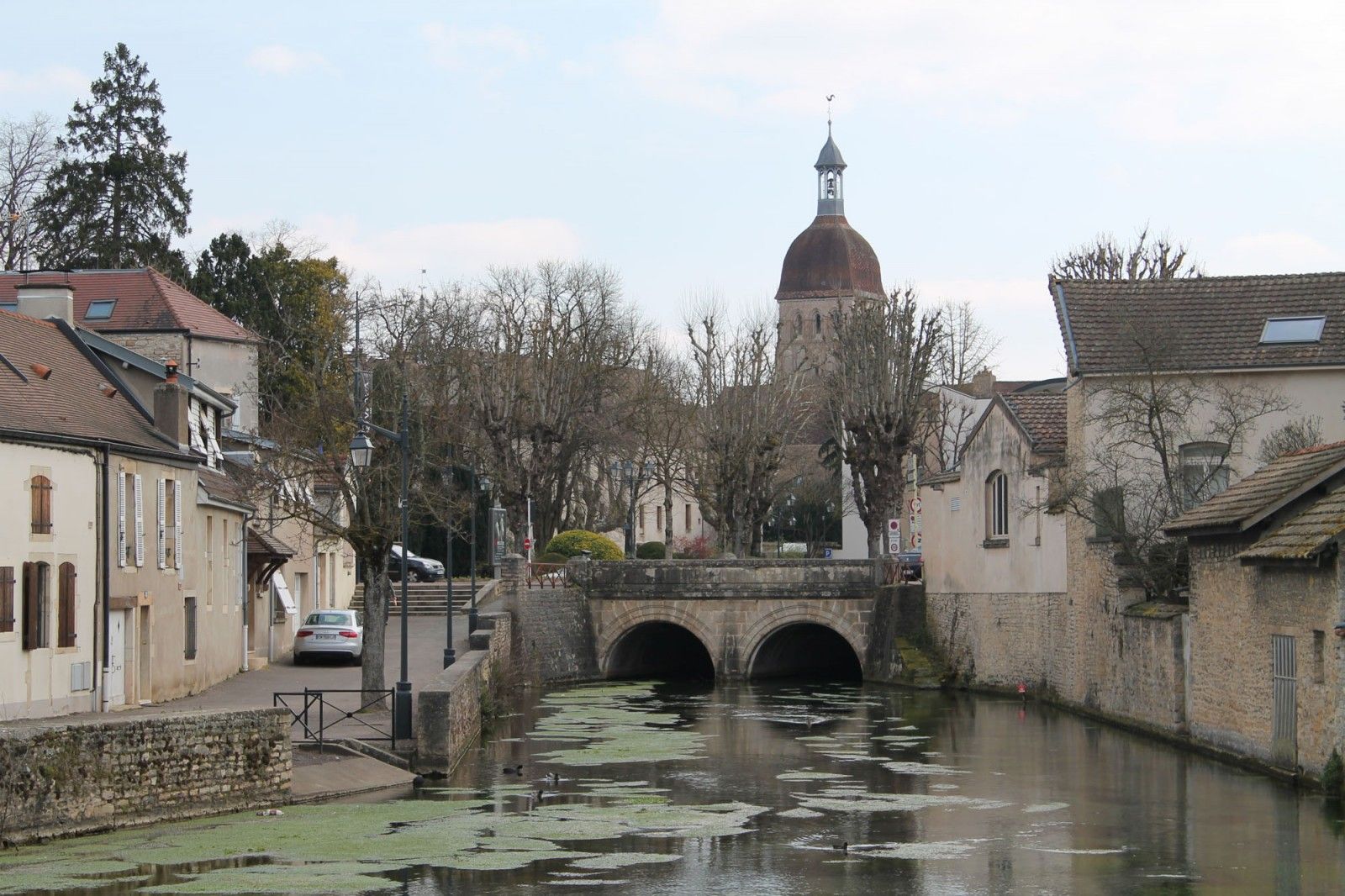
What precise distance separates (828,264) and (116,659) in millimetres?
83336

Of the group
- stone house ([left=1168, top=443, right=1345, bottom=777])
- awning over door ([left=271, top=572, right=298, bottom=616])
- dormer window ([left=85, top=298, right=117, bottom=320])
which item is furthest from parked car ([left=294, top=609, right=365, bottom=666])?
stone house ([left=1168, top=443, right=1345, bottom=777])

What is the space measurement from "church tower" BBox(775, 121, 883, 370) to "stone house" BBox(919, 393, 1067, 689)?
202 ft

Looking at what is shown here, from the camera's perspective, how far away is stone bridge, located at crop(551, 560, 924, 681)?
154 ft

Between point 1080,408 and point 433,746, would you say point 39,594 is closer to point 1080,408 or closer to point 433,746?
point 433,746

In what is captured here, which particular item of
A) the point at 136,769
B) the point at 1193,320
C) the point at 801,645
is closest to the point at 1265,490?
the point at 1193,320

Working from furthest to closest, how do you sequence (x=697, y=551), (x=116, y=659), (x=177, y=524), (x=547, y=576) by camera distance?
(x=697, y=551) → (x=547, y=576) → (x=177, y=524) → (x=116, y=659)

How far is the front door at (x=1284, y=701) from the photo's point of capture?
73.9 feet

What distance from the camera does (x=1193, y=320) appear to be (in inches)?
1313

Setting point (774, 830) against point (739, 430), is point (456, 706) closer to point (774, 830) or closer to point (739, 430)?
point (774, 830)

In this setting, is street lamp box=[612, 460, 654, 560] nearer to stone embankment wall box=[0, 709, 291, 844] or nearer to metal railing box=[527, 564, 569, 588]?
metal railing box=[527, 564, 569, 588]

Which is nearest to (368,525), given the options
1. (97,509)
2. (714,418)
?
(97,509)

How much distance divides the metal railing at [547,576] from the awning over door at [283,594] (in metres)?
7.63

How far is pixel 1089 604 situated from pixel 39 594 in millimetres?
19086

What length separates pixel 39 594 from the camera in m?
24.8
